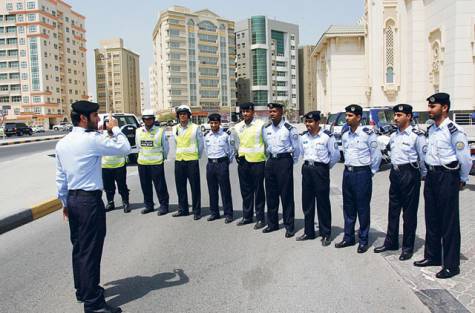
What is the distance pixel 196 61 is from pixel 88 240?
10399 cm

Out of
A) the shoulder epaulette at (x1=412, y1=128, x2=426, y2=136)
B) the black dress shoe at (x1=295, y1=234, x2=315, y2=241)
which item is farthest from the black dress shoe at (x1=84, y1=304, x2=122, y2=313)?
the shoulder epaulette at (x1=412, y1=128, x2=426, y2=136)

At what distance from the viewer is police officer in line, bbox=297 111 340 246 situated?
6.15 meters

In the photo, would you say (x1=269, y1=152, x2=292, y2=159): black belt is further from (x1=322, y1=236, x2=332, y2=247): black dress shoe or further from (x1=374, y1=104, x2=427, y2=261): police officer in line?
(x1=374, y1=104, x2=427, y2=261): police officer in line

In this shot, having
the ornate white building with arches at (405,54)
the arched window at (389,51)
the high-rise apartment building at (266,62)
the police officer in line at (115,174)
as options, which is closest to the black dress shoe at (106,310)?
the police officer in line at (115,174)

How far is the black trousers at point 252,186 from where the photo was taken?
23.5ft

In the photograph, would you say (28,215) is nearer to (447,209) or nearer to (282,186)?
(282,186)

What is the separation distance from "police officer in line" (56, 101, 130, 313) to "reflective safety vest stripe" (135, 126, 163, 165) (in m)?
3.97

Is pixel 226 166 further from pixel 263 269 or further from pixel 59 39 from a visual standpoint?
pixel 59 39

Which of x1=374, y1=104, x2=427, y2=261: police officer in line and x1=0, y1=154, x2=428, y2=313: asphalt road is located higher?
x1=374, y1=104, x2=427, y2=261: police officer in line

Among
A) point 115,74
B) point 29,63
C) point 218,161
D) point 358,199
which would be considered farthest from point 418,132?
point 115,74

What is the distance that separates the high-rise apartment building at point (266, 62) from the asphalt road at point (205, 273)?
10082 cm

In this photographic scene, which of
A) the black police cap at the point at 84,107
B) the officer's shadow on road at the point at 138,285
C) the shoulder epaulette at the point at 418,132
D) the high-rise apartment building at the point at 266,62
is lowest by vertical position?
the officer's shadow on road at the point at 138,285

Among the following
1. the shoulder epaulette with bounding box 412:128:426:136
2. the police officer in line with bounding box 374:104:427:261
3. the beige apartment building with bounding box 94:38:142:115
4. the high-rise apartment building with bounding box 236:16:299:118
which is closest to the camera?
the shoulder epaulette with bounding box 412:128:426:136

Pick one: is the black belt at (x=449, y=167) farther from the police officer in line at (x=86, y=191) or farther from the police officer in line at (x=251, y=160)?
the police officer in line at (x=86, y=191)
